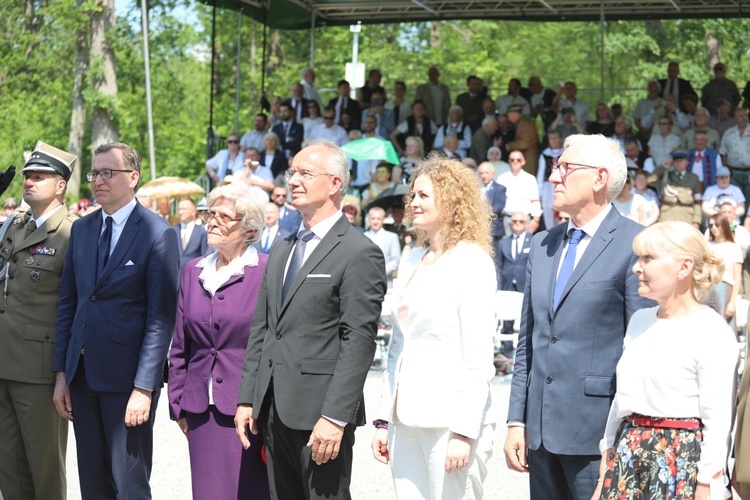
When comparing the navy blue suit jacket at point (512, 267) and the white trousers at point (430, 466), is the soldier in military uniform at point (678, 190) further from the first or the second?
the white trousers at point (430, 466)

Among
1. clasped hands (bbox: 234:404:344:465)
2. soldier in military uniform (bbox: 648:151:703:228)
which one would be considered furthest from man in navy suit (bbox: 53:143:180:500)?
soldier in military uniform (bbox: 648:151:703:228)

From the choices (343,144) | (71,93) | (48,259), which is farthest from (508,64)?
(48,259)

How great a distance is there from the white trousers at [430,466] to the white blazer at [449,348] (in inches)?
2.9

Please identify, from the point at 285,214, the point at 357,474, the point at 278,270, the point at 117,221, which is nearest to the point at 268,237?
the point at 285,214

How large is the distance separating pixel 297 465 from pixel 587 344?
1.31m

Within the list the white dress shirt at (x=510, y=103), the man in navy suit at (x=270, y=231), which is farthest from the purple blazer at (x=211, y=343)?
the white dress shirt at (x=510, y=103)

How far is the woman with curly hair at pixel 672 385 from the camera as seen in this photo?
3520 mm

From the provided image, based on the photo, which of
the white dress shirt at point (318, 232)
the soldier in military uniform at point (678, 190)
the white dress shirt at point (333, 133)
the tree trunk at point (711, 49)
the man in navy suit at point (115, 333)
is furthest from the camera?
the tree trunk at point (711, 49)

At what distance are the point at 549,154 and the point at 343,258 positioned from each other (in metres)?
13.1

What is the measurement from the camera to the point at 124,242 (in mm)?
4996

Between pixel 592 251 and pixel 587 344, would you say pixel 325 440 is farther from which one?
pixel 592 251

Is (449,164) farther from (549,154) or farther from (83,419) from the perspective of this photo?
(549,154)

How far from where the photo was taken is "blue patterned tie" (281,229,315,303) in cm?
440

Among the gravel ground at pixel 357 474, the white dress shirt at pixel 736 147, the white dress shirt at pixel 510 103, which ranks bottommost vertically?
the gravel ground at pixel 357 474
